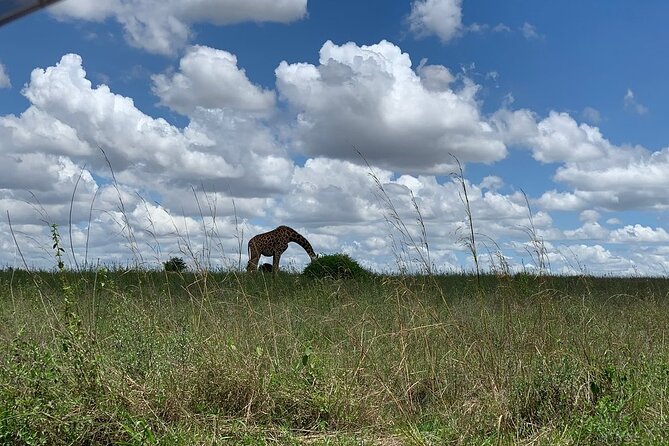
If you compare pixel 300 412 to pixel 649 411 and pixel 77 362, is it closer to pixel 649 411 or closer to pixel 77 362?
pixel 77 362

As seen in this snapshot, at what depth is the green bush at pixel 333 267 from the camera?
483 inches

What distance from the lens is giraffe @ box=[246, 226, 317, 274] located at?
57.8 feet

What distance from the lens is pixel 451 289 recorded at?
1188cm

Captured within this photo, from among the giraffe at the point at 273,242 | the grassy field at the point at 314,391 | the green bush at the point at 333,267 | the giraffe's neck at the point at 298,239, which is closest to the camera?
the grassy field at the point at 314,391

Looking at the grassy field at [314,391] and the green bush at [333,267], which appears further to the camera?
the green bush at [333,267]

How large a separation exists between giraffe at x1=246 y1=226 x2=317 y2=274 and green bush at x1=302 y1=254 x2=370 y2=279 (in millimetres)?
4355

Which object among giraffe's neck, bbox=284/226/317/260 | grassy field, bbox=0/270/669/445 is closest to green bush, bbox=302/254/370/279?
giraffe's neck, bbox=284/226/317/260

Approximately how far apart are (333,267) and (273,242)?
561 cm

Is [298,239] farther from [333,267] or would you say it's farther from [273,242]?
[333,267]

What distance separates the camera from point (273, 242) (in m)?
18.0

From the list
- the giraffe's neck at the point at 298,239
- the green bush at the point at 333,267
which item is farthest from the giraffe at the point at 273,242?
the green bush at the point at 333,267

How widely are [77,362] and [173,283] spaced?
773cm

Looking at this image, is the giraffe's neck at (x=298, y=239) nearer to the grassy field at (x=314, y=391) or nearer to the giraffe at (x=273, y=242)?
the giraffe at (x=273, y=242)

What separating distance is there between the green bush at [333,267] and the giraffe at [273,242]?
14.3 ft
